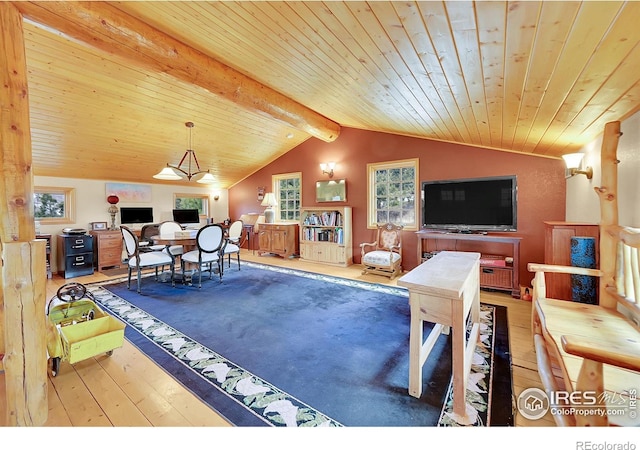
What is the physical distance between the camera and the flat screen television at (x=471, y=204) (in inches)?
142

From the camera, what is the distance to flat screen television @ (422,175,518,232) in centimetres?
361

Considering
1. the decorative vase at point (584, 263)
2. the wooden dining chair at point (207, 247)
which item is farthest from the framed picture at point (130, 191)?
the decorative vase at point (584, 263)

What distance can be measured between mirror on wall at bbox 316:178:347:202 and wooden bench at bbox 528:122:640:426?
368 cm

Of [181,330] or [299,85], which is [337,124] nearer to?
[299,85]

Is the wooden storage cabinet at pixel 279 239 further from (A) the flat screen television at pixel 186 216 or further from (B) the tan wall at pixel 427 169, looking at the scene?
(A) the flat screen television at pixel 186 216

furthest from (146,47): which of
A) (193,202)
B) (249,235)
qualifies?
(249,235)

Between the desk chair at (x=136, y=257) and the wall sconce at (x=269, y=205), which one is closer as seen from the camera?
the desk chair at (x=136, y=257)

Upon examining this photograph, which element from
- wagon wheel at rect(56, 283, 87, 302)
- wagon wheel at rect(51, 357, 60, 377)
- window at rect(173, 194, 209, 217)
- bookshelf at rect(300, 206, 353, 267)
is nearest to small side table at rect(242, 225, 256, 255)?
window at rect(173, 194, 209, 217)

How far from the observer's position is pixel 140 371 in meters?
1.83

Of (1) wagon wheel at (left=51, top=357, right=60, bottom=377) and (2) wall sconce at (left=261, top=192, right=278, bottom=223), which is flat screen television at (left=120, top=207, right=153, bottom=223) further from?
(1) wagon wheel at (left=51, top=357, right=60, bottom=377)

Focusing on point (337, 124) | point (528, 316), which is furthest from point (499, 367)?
point (337, 124)

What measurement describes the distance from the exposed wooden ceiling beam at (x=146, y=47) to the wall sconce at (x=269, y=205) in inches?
98.1

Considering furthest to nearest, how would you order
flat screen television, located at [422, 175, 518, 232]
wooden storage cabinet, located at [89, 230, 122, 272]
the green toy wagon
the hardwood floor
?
wooden storage cabinet, located at [89, 230, 122, 272]
flat screen television, located at [422, 175, 518, 232]
the green toy wagon
the hardwood floor

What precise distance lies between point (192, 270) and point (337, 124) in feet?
12.7
